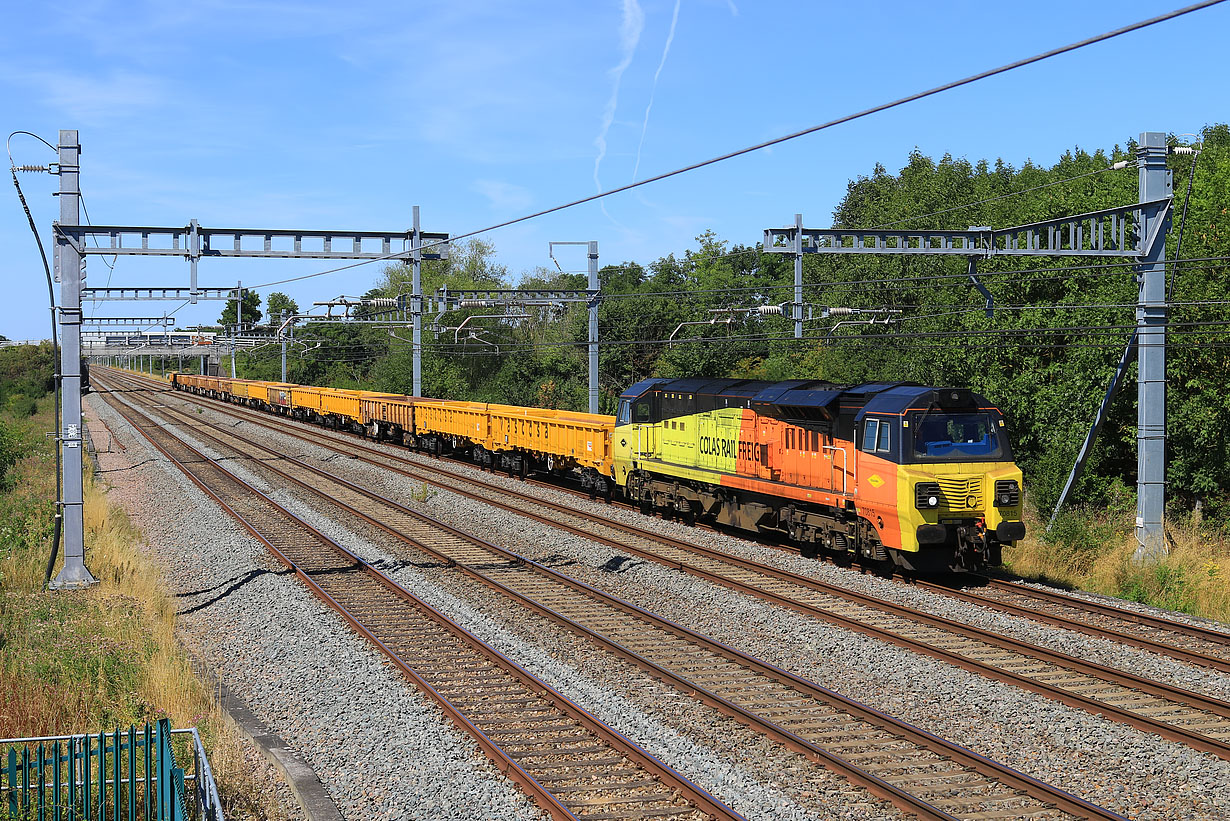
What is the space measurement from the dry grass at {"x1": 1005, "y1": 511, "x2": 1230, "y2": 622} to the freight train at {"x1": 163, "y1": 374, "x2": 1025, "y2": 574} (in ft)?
7.55

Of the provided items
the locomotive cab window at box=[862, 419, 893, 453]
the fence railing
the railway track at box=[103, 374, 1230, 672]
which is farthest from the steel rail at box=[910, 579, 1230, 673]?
the fence railing

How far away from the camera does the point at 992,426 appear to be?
1667 centimetres

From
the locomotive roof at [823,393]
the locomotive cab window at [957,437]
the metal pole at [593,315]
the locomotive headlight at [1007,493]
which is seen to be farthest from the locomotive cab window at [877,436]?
the metal pole at [593,315]

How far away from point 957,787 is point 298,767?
5.84 metres

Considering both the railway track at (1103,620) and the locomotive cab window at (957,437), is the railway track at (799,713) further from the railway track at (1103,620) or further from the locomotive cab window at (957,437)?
the locomotive cab window at (957,437)

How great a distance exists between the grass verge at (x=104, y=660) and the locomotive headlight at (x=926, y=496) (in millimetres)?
10407

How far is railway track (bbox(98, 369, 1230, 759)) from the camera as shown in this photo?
406 inches

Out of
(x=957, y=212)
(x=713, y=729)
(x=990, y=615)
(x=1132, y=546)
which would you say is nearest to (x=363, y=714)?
(x=713, y=729)

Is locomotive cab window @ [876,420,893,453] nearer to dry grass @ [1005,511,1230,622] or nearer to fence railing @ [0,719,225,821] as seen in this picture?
dry grass @ [1005,511,1230,622]

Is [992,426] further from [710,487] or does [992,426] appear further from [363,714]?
[363,714]

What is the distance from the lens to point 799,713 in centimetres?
1047

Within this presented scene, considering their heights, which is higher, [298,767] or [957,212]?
[957,212]

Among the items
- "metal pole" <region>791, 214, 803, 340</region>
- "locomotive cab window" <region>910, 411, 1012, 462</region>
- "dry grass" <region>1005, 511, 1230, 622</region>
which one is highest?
"metal pole" <region>791, 214, 803, 340</region>

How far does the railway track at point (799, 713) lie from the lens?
830 cm
